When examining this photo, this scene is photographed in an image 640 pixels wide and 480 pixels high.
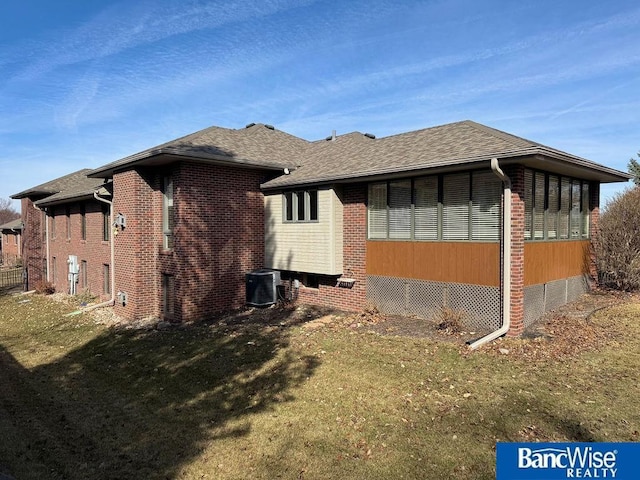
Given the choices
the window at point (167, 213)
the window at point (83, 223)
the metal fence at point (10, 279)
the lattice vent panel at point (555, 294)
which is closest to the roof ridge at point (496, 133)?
the lattice vent panel at point (555, 294)

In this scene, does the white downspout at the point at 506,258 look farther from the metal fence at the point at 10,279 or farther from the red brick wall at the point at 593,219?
the metal fence at the point at 10,279

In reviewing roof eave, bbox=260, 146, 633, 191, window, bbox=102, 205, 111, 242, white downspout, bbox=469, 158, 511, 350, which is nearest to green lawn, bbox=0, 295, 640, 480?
white downspout, bbox=469, 158, 511, 350

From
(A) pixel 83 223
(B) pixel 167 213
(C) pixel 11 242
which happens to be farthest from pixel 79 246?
(C) pixel 11 242

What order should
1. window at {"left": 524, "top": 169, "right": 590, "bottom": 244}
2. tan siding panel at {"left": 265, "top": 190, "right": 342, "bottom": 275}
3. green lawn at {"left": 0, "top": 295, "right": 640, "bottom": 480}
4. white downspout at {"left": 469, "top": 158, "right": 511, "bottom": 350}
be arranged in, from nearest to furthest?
green lawn at {"left": 0, "top": 295, "right": 640, "bottom": 480} → white downspout at {"left": 469, "top": 158, "right": 511, "bottom": 350} → window at {"left": 524, "top": 169, "right": 590, "bottom": 244} → tan siding panel at {"left": 265, "top": 190, "right": 342, "bottom": 275}

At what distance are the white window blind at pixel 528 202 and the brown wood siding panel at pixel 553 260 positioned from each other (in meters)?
0.30

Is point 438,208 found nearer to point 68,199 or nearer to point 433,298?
point 433,298

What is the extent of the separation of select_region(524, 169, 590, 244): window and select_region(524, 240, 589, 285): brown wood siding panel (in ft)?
0.75

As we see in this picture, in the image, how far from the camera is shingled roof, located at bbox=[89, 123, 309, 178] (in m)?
11.8

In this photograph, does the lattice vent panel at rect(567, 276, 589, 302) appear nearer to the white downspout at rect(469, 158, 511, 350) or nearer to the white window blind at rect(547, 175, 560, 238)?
the white window blind at rect(547, 175, 560, 238)

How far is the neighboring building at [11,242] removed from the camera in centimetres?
4095

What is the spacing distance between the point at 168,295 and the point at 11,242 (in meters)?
43.5

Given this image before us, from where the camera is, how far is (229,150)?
1338 cm

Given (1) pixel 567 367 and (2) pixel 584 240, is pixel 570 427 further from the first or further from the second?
(2) pixel 584 240

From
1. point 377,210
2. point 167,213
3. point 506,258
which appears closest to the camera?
→ point 506,258
